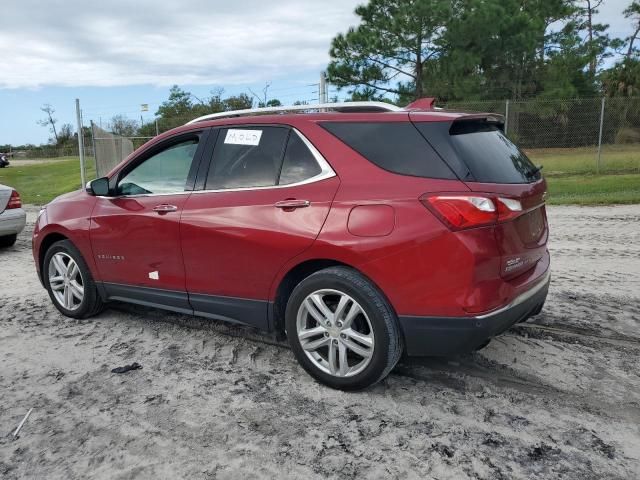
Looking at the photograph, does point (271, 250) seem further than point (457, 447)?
Yes

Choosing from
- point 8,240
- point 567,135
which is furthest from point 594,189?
point 8,240

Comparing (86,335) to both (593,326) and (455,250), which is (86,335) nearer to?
(455,250)

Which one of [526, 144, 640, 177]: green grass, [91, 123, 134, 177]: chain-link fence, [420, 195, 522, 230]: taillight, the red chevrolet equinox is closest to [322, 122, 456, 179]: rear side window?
the red chevrolet equinox

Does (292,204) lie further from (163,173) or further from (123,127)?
(123,127)

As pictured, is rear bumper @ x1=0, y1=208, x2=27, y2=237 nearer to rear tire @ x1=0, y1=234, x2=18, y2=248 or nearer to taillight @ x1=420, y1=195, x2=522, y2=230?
rear tire @ x1=0, y1=234, x2=18, y2=248

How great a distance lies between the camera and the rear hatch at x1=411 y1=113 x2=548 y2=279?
10.4 ft

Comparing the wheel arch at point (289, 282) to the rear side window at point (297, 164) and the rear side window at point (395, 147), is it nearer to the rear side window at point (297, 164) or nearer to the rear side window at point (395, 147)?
the rear side window at point (297, 164)

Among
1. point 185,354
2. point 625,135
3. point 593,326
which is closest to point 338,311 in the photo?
point 185,354

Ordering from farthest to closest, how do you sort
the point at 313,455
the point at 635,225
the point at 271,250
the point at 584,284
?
1. the point at 635,225
2. the point at 584,284
3. the point at 271,250
4. the point at 313,455

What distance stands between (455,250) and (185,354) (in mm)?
2278

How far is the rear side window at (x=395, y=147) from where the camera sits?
323cm

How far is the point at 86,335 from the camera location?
186 inches

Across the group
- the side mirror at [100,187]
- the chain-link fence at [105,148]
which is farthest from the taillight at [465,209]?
the chain-link fence at [105,148]

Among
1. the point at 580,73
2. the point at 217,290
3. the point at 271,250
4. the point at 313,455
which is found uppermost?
the point at 580,73
